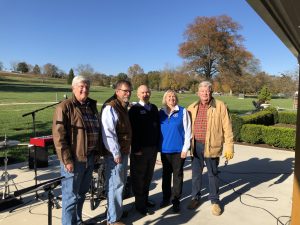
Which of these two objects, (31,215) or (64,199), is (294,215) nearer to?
(64,199)

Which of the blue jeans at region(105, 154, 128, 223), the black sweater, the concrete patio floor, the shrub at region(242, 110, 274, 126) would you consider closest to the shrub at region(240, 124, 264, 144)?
the shrub at region(242, 110, 274, 126)

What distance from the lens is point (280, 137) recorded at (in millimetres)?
10609

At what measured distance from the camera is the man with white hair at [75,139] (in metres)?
3.40

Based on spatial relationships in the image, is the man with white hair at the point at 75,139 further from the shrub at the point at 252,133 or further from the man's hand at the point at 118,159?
the shrub at the point at 252,133

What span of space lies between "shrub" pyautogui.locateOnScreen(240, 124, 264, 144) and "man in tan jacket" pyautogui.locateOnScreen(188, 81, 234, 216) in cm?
702

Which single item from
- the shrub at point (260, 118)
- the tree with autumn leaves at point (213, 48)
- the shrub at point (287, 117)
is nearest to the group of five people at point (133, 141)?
the shrub at point (260, 118)

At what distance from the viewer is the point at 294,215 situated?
3.69m

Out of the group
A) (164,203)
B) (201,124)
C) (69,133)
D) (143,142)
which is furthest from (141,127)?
(164,203)

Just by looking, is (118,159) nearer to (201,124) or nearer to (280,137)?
(201,124)

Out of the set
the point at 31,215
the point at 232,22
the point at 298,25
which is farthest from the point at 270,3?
the point at 232,22

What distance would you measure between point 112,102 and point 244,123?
30.4 feet

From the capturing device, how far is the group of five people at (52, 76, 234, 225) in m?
3.56

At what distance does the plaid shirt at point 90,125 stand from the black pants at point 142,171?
2.72 feet

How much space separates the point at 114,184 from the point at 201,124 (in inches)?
65.1
